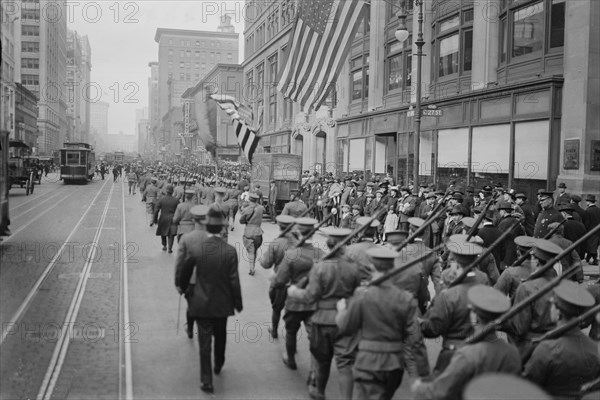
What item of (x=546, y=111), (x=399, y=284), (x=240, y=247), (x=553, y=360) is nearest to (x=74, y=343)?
(x=399, y=284)

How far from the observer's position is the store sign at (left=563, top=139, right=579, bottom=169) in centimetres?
1780

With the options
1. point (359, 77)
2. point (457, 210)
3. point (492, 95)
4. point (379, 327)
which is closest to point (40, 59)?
point (359, 77)

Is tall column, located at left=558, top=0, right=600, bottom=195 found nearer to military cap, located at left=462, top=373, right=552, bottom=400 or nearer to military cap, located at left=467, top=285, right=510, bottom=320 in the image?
military cap, located at left=467, top=285, right=510, bottom=320

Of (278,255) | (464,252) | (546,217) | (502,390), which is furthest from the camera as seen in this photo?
(546,217)

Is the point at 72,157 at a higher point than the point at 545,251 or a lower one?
higher

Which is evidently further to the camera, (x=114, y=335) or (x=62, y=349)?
(x=114, y=335)

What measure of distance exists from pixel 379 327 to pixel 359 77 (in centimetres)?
2970

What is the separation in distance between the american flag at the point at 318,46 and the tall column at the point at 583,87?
29.6ft

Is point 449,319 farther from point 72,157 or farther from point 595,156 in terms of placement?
point 72,157

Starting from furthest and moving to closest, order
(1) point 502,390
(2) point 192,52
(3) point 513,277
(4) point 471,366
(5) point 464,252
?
(2) point 192,52, (3) point 513,277, (5) point 464,252, (4) point 471,366, (1) point 502,390

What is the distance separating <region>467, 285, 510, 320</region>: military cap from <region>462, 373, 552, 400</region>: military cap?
4.15ft

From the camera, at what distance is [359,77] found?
110ft

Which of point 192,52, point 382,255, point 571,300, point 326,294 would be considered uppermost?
point 192,52

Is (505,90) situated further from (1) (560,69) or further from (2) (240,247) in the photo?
(2) (240,247)
